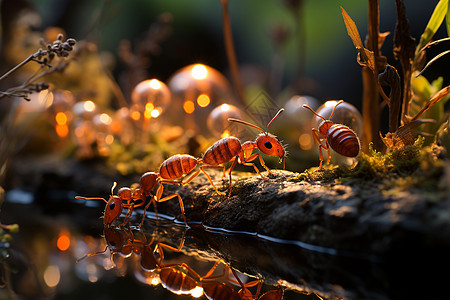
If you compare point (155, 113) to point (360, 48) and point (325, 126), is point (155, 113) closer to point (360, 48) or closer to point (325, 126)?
point (325, 126)

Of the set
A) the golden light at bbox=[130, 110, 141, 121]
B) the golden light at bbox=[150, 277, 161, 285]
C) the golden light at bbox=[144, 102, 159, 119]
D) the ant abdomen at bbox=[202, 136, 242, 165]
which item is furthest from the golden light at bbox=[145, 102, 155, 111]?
the golden light at bbox=[150, 277, 161, 285]

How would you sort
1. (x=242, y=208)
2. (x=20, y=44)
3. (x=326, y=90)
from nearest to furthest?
1. (x=242, y=208)
2. (x=20, y=44)
3. (x=326, y=90)

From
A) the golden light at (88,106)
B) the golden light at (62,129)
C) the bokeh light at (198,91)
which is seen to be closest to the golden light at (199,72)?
the bokeh light at (198,91)

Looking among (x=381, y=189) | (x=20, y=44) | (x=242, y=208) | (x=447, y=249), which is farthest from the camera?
(x=20, y=44)

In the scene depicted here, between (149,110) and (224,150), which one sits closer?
(224,150)

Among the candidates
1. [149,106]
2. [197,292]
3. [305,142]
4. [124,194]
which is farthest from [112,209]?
[305,142]

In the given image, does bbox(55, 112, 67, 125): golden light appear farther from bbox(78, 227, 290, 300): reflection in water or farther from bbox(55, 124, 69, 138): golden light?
bbox(78, 227, 290, 300): reflection in water

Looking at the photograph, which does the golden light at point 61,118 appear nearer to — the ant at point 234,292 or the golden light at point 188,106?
the golden light at point 188,106

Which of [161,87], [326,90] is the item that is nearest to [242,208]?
[161,87]

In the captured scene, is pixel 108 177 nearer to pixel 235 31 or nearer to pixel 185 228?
pixel 185 228
